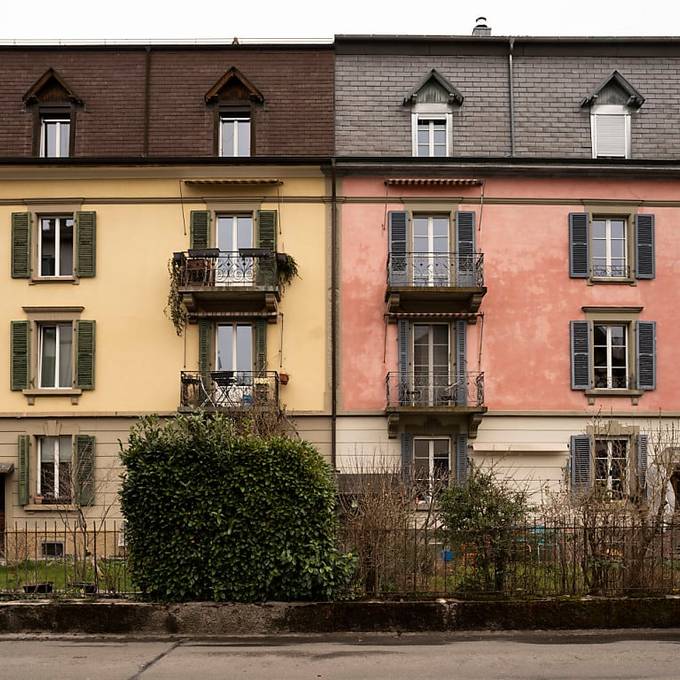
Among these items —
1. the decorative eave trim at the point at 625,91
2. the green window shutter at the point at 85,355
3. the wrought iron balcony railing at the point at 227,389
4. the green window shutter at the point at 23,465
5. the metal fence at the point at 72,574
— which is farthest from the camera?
the decorative eave trim at the point at 625,91

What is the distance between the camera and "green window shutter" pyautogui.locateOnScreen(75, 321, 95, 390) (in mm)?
23688

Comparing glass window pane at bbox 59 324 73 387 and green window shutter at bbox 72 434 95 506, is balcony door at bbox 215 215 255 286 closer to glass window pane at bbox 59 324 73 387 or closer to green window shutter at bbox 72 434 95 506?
glass window pane at bbox 59 324 73 387

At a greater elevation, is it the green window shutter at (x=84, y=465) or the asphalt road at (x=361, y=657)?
the green window shutter at (x=84, y=465)

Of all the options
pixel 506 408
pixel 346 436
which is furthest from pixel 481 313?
pixel 346 436

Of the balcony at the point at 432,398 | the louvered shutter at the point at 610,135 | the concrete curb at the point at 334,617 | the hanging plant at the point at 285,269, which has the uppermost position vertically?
the louvered shutter at the point at 610,135

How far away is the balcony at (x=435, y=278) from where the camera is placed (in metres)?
23.8

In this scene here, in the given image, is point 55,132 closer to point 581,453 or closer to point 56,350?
point 56,350

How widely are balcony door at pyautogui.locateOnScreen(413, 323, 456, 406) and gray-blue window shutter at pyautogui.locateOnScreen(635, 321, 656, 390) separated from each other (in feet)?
15.7

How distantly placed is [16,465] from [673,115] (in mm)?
19300

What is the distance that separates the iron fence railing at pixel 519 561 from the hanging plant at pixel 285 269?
11763 millimetres

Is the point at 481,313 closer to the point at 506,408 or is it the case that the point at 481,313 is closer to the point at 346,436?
the point at 506,408

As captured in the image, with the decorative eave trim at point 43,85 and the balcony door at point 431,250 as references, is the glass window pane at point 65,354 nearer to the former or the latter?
the decorative eave trim at point 43,85

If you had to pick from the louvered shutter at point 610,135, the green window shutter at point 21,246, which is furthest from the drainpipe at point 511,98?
the green window shutter at point 21,246

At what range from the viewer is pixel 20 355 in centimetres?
2370
